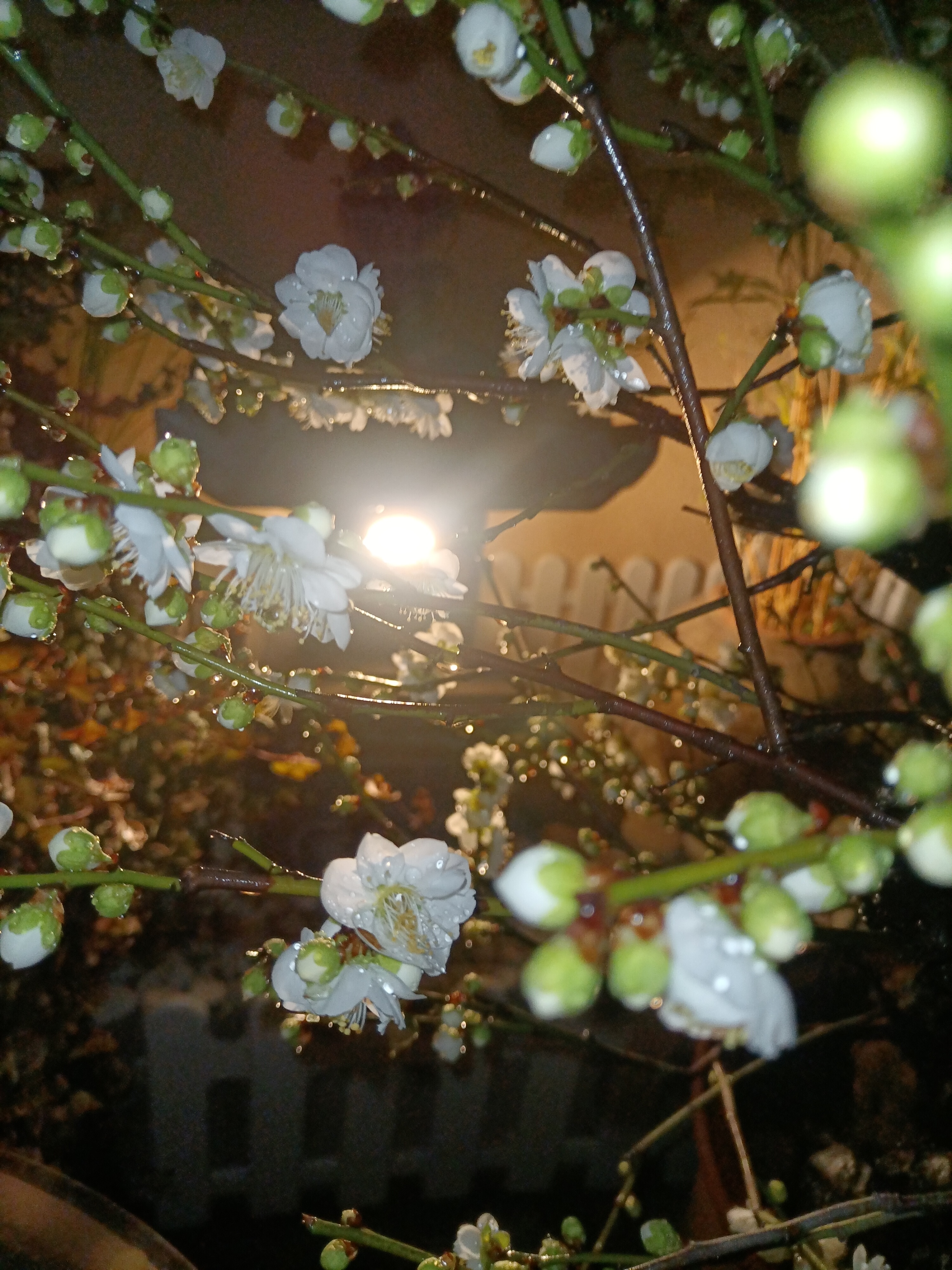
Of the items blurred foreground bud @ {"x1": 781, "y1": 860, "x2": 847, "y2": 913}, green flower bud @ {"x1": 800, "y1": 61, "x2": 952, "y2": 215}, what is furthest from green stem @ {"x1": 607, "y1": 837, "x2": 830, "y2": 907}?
green flower bud @ {"x1": 800, "y1": 61, "x2": 952, "y2": 215}

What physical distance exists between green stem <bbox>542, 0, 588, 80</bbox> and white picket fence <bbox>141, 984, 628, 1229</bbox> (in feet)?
3.97

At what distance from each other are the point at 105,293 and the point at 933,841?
65cm

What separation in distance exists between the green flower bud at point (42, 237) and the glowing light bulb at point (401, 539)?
0.32 metres

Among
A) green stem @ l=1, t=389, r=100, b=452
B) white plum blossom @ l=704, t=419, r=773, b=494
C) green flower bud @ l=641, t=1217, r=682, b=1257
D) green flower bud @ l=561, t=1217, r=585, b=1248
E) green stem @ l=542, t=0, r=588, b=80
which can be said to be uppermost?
green stem @ l=542, t=0, r=588, b=80

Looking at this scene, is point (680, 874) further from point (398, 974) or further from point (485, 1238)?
point (485, 1238)

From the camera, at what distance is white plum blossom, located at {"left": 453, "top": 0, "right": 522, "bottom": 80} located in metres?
0.39

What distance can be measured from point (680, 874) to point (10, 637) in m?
1.21

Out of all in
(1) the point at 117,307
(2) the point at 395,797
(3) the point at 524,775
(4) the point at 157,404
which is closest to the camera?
(1) the point at 117,307

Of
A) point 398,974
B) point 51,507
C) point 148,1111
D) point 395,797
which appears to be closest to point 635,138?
point 51,507

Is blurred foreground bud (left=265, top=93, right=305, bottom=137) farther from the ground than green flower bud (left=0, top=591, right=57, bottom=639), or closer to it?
farther from the ground

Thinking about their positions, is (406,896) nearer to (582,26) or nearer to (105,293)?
(105,293)

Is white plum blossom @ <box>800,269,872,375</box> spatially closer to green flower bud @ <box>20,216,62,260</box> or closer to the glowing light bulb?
the glowing light bulb

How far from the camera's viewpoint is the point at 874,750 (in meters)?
1.25

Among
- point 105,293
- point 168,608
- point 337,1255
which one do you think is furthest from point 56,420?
point 337,1255
